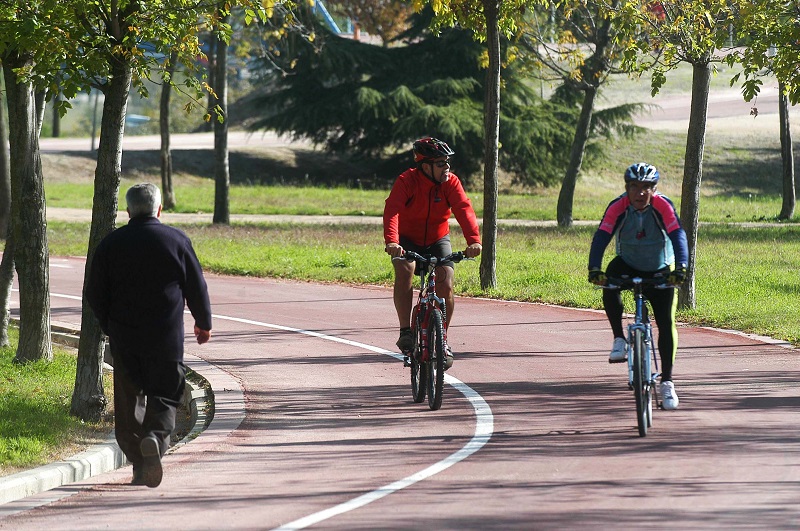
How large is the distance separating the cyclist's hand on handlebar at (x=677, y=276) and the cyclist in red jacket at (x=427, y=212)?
192 cm

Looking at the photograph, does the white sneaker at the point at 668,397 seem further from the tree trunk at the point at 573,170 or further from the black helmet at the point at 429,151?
the tree trunk at the point at 573,170

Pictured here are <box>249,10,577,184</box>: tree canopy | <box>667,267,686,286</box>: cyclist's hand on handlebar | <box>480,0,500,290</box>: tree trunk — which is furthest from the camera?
<box>249,10,577,184</box>: tree canopy

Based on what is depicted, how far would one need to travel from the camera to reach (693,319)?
592 inches

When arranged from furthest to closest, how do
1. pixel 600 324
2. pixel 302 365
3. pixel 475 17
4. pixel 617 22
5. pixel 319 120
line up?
pixel 319 120, pixel 475 17, pixel 617 22, pixel 600 324, pixel 302 365

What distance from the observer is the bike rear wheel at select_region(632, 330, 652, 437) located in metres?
8.43

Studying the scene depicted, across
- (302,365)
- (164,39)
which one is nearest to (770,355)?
(302,365)

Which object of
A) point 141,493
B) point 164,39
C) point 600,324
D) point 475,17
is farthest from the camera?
point 475,17

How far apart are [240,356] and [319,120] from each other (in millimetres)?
33149

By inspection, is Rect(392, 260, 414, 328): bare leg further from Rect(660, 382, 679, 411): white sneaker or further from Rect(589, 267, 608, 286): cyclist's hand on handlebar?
Rect(660, 382, 679, 411): white sneaker

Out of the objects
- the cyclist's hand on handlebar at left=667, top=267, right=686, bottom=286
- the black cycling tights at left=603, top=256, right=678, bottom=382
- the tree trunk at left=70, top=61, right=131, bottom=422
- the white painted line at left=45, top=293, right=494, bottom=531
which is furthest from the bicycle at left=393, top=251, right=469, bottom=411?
the tree trunk at left=70, top=61, right=131, bottom=422

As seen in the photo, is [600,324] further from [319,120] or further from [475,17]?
[319,120]

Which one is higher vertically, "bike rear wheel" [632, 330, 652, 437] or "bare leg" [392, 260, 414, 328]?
"bare leg" [392, 260, 414, 328]

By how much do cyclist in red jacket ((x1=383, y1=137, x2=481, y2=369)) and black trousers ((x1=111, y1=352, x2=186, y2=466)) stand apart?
297 cm

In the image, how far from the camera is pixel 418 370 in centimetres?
1010
